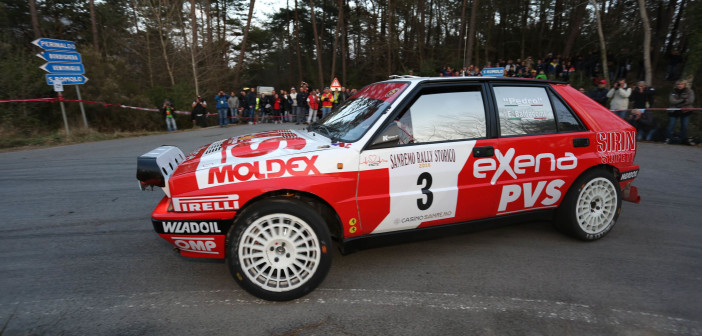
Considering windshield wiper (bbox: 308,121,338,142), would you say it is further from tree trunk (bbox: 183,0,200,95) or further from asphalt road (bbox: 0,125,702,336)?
tree trunk (bbox: 183,0,200,95)

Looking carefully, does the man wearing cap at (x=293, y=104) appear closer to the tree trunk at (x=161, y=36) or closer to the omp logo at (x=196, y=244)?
the tree trunk at (x=161, y=36)

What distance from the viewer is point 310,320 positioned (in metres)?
2.50

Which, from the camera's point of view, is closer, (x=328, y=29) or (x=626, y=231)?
(x=626, y=231)

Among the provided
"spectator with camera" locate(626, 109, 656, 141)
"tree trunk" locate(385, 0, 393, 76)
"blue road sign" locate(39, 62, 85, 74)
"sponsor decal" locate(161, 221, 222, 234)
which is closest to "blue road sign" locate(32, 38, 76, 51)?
"blue road sign" locate(39, 62, 85, 74)

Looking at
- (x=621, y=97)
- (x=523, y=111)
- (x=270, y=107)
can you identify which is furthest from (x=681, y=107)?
(x=270, y=107)

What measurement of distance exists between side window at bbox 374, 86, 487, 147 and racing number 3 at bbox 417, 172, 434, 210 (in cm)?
31

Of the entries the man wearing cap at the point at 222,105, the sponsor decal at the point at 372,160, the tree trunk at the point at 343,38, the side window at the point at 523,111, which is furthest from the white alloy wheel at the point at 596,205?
the tree trunk at the point at 343,38

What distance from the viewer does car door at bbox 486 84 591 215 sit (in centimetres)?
332

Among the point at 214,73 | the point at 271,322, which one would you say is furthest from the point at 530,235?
the point at 214,73

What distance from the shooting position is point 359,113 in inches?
134

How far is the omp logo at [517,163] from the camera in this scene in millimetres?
3229

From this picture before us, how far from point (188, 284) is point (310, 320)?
118 centimetres

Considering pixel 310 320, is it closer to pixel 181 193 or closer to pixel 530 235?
pixel 181 193

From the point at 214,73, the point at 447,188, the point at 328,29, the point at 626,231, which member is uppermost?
the point at 328,29
